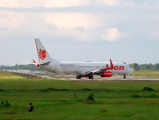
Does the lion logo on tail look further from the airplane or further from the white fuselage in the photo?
the white fuselage

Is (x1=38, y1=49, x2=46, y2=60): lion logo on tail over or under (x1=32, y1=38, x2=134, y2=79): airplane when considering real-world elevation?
over

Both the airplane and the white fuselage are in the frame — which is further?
the white fuselage

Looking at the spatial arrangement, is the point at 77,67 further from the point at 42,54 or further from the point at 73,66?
the point at 42,54

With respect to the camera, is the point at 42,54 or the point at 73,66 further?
the point at 73,66

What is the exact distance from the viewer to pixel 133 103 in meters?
33.4

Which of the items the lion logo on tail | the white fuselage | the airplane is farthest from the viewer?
the white fuselage

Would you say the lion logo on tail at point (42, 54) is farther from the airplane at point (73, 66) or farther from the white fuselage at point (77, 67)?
the white fuselage at point (77, 67)

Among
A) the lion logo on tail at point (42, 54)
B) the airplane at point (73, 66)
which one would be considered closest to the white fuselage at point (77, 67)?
the airplane at point (73, 66)

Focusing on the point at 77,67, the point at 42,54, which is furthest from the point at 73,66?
the point at 42,54

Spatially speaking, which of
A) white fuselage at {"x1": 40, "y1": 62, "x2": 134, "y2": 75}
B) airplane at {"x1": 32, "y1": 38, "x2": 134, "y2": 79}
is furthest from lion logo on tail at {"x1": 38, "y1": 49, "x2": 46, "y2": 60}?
white fuselage at {"x1": 40, "y1": 62, "x2": 134, "y2": 75}

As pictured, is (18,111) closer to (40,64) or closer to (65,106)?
(65,106)

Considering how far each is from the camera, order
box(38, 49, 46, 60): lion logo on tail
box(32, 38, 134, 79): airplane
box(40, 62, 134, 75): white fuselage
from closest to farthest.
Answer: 1. box(38, 49, 46, 60): lion logo on tail
2. box(32, 38, 134, 79): airplane
3. box(40, 62, 134, 75): white fuselage

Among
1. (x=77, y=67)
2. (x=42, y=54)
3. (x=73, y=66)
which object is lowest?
(x=77, y=67)

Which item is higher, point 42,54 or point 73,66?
point 42,54
